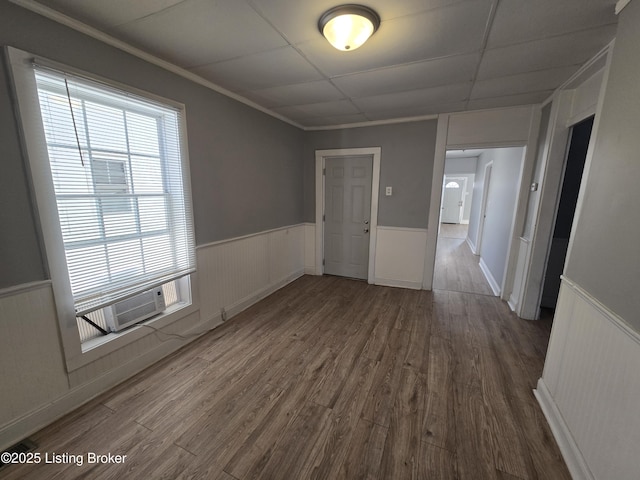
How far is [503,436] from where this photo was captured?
1.53 meters

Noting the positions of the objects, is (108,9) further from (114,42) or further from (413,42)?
(413,42)

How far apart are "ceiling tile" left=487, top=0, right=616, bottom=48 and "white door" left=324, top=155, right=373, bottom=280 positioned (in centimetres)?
233

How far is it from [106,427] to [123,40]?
2547mm

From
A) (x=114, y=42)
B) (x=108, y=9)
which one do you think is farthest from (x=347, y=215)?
(x=108, y=9)

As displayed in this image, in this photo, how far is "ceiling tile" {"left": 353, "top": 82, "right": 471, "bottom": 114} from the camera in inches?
101

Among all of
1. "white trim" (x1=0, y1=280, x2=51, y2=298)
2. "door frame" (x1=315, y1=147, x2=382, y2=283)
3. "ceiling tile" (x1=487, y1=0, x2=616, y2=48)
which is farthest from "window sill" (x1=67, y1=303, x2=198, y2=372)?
"ceiling tile" (x1=487, y1=0, x2=616, y2=48)

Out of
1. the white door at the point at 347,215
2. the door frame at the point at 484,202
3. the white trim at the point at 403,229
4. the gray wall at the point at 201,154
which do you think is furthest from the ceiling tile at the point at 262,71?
the door frame at the point at 484,202

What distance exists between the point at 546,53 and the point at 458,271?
3643 mm

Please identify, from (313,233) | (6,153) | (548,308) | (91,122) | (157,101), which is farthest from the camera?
(313,233)

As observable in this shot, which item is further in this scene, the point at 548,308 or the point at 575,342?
the point at 548,308

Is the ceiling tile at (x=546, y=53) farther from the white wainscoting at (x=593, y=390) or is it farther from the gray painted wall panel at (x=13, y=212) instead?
the gray painted wall panel at (x=13, y=212)

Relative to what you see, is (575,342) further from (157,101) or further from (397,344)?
(157,101)

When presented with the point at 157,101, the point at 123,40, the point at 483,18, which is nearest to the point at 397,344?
the point at 483,18

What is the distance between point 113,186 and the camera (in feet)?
5.91
